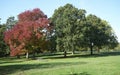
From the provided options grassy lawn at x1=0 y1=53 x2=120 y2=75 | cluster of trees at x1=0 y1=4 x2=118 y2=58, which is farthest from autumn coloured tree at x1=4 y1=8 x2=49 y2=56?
grassy lawn at x1=0 y1=53 x2=120 y2=75

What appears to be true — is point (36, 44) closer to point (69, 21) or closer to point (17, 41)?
point (17, 41)

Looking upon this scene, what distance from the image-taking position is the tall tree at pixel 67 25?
64.2 meters

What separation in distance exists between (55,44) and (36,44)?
867 centimetres

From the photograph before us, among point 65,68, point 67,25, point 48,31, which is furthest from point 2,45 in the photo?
point 65,68

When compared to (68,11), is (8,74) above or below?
below

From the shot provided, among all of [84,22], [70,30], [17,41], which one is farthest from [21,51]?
[84,22]

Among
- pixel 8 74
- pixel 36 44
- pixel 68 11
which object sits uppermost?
pixel 68 11

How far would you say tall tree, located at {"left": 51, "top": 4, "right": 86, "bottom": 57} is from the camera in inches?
2527

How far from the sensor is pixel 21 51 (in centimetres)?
5931

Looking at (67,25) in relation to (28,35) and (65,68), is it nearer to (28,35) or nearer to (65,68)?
(28,35)

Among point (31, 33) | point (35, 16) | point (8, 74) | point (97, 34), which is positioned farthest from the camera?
point (97, 34)

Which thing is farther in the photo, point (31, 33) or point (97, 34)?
point (97, 34)

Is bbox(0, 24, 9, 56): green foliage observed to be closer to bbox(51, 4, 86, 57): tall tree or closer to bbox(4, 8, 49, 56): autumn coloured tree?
bbox(4, 8, 49, 56): autumn coloured tree

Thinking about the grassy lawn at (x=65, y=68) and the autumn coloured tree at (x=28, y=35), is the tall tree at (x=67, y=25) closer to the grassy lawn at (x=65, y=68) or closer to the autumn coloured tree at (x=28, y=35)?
Result: the autumn coloured tree at (x=28, y=35)
